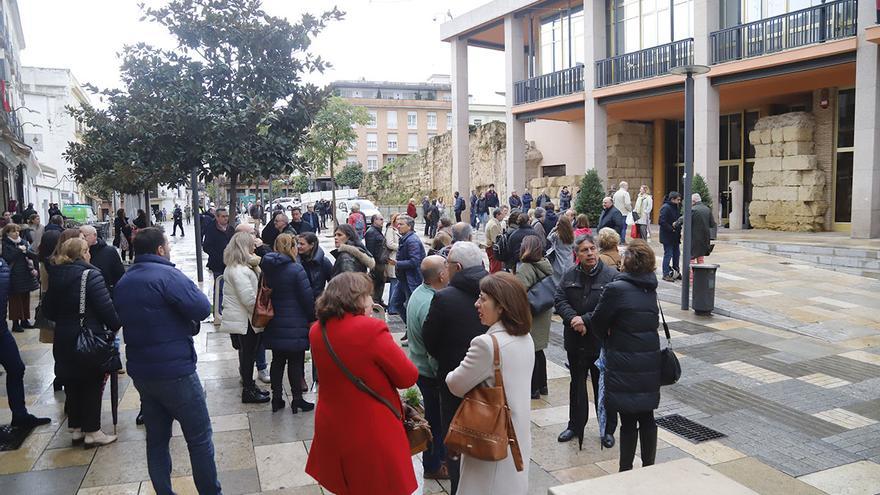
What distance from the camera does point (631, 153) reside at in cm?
2642

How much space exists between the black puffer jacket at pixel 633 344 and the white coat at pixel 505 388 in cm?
103

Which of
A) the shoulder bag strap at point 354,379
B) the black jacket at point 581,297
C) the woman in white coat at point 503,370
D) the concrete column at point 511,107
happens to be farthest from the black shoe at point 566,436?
the concrete column at point 511,107

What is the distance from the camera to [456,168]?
2952cm

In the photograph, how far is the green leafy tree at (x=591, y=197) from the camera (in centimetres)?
2123

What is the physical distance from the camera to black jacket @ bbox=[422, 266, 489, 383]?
149 inches

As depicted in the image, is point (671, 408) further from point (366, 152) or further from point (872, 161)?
point (366, 152)

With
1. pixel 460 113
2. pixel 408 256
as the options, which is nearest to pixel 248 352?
pixel 408 256

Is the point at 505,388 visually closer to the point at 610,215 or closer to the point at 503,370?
the point at 503,370

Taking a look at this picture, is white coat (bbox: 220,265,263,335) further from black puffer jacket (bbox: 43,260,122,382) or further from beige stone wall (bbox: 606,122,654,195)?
beige stone wall (bbox: 606,122,654,195)

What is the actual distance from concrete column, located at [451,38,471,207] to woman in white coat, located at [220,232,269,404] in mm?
23264

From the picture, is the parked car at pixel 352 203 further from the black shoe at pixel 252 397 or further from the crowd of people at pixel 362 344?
the black shoe at pixel 252 397

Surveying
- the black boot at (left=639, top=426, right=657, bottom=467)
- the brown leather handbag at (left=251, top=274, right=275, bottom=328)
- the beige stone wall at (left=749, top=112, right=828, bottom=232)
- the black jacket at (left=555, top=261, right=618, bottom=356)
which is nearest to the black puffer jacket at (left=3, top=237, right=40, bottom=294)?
the brown leather handbag at (left=251, top=274, right=275, bottom=328)

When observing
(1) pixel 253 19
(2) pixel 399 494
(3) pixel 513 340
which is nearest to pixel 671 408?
(3) pixel 513 340

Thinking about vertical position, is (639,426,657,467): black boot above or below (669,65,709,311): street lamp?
below
